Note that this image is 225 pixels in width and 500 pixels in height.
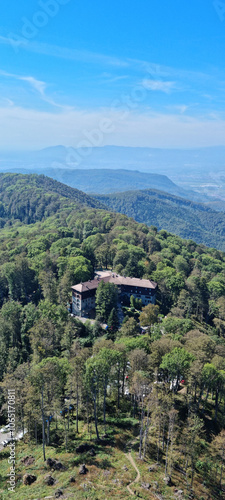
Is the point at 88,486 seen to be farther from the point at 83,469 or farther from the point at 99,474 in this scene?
the point at 83,469

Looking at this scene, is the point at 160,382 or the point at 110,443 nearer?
the point at 110,443

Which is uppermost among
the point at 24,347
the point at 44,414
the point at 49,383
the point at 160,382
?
the point at 49,383

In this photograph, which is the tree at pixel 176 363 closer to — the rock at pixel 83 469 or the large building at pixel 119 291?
the rock at pixel 83 469

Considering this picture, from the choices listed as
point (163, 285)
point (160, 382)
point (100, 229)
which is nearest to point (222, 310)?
point (163, 285)

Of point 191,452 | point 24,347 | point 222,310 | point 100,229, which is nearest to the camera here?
point 191,452

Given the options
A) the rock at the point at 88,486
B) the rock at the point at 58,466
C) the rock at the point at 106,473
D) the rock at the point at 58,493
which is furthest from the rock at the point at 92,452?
the rock at the point at 58,493

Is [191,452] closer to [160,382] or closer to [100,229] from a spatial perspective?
[160,382]
